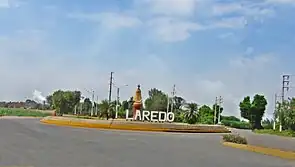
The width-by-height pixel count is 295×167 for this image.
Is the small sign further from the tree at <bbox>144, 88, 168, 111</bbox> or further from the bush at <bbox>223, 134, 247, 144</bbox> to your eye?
the tree at <bbox>144, 88, 168, 111</bbox>

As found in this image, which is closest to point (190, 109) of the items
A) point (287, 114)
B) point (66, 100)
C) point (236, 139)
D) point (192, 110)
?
point (192, 110)

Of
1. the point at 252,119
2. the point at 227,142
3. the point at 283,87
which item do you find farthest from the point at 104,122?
the point at 252,119

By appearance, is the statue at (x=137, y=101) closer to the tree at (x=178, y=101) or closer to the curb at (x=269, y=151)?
the curb at (x=269, y=151)

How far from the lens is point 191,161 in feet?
48.9

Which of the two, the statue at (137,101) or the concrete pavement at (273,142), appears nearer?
the concrete pavement at (273,142)

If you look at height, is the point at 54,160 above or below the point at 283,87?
below

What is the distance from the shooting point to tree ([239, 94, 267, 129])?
276ft

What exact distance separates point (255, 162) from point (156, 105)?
84946 millimetres

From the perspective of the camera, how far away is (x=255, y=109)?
83875 mm

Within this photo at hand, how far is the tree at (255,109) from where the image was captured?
3311 inches

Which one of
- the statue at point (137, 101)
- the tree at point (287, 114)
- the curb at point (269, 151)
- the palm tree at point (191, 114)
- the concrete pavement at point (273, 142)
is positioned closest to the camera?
the curb at point (269, 151)

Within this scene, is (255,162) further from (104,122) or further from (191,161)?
(104,122)

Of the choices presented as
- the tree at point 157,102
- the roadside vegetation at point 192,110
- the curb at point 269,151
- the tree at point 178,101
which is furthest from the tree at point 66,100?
the curb at point 269,151

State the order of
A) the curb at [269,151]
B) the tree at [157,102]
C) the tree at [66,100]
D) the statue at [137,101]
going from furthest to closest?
the tree at [66,100]
the tree at [157,102]
the statue at [137,101]
the curb at [269,151]
